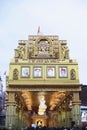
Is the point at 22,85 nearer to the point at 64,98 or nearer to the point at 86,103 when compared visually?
the point at 64,98

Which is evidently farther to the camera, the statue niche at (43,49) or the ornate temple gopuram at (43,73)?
the statue niche at (43,49)

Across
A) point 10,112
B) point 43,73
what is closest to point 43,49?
point 43,73

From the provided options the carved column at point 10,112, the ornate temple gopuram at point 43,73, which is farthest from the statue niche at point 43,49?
the carved column at point 10,112

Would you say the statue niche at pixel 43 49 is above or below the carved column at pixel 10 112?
above

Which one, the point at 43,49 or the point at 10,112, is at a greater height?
the point at 43,49

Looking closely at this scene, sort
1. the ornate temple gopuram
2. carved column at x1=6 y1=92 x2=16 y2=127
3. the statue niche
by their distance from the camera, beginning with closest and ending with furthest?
carved column at x1=6 y1=92 x2=16 y2=127
the ornate temple gopuram
the statue niche

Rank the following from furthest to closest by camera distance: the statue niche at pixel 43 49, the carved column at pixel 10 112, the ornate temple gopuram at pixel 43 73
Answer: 1. the statue niche at pixel 43 49
2. the ornate temple gopuram at pixel 43 73
3. the carved column at pixel 10 112

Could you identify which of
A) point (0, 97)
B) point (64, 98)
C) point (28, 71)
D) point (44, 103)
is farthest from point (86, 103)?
point (0, 97)

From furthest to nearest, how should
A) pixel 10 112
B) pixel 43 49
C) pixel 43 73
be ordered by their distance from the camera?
pixel 43 49, pixel 43 73, pixel 10 112

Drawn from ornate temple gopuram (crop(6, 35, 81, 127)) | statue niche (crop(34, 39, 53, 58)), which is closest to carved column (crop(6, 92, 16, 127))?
ornate temple gopuram (crop(6, 35, 81, 127))

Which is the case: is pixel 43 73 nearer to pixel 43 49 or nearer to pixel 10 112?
pixel 43 49

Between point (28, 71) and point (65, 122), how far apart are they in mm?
9924

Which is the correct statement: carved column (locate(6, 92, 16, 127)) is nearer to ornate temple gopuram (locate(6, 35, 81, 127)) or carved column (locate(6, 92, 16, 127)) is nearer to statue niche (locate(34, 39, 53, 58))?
ornate temple gopuram (locate(6, 35, 81, 127))

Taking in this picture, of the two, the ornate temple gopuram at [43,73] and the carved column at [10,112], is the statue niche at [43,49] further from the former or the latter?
the carved column at [10,112]
